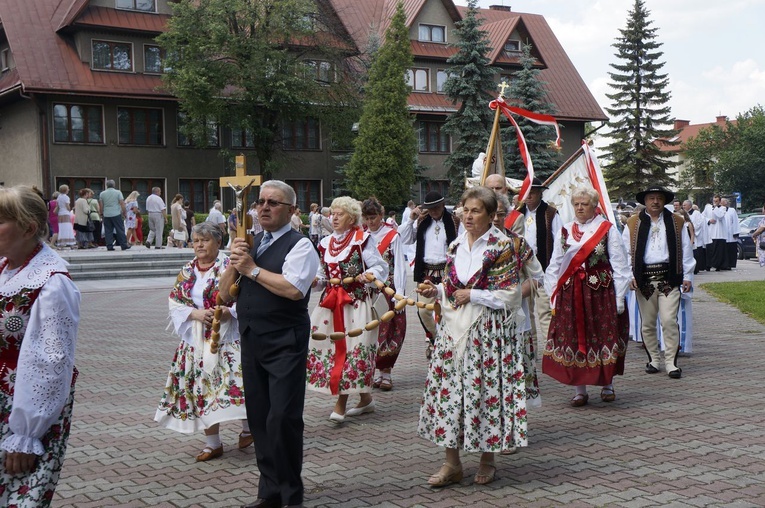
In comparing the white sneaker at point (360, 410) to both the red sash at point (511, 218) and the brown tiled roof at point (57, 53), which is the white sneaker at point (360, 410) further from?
the brown tiled roof at point (57, 53)

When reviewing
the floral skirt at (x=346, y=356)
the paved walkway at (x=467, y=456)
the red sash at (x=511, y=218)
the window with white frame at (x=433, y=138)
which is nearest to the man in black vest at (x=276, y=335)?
the paved walkway at (x=467, y=456)

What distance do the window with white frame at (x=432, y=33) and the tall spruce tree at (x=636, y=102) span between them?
12.1m

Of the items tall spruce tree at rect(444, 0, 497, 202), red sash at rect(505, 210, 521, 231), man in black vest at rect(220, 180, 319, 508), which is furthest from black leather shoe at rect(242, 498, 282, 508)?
tall spruce tree at rect(444, 0, 497, 202)

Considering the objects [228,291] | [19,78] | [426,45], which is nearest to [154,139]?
[19,78]

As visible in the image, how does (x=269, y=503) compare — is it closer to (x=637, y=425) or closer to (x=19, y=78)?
(x=637, y=425)

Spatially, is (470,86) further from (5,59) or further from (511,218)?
(511,218)

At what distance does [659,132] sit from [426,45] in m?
16.3

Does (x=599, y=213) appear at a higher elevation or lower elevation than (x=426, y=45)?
lower

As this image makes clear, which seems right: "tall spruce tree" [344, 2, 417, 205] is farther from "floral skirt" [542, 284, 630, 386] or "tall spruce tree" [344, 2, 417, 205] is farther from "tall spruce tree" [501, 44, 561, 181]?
"floral skirt" [542, 284, 630, 386]

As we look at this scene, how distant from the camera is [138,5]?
39.7 metres

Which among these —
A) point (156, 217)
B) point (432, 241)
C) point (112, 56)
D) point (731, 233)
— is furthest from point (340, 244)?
point (112, 56)

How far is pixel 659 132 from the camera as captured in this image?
5444 centimetres

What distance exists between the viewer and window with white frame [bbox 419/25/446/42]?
1912 inches

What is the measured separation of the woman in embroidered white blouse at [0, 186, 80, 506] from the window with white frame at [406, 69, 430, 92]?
45.3 metres
